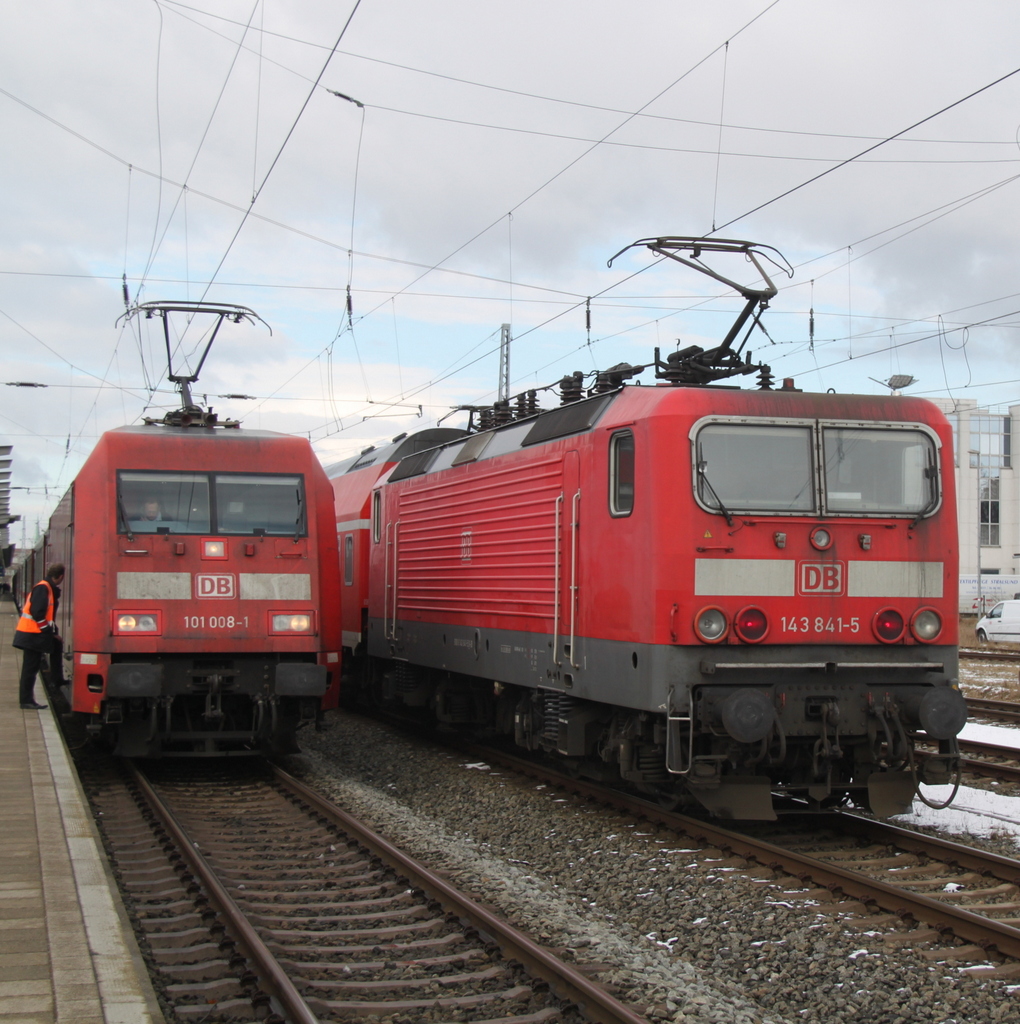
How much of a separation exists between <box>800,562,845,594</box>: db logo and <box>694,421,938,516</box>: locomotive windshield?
40 centimetres

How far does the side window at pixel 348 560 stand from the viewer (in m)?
17.9

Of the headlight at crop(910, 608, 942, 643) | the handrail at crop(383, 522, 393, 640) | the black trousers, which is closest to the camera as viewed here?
the headlight at crop(910, 608, 942, 643)

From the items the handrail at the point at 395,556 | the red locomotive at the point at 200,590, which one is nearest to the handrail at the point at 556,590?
the red locomotive at the point at 200,590

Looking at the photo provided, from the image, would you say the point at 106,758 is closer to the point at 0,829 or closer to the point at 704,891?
the point at 0,829

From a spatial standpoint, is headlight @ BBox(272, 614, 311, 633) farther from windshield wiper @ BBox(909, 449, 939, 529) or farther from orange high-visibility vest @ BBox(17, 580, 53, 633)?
windshield wiper @ BBox(909, 449, 939, 529)

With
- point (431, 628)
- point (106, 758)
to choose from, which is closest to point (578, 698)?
point (431, 628)

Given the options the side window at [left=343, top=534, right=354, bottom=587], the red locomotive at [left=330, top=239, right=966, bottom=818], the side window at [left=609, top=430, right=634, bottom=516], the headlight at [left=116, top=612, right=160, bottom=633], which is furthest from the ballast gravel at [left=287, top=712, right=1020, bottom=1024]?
the side window at [left=343, top=534, right=354, bottom=587]

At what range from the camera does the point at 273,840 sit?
356 inches

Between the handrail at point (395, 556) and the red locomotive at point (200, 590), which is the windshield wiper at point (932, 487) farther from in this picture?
the handrail at point (395, 556)

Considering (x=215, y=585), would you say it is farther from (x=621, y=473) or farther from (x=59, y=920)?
Result: (x=59, y=920)

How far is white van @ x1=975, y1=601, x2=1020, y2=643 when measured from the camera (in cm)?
3475

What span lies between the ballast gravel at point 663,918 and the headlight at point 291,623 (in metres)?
1.54

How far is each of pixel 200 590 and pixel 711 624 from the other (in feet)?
17.0

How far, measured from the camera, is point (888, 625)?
868cm
